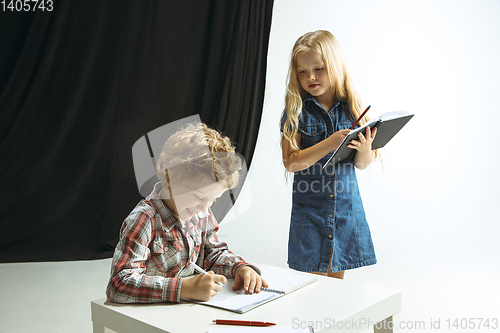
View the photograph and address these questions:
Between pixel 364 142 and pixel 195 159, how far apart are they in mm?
585

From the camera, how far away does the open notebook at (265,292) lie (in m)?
0.73

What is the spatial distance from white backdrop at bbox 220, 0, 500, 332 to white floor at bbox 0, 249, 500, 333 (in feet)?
1.55

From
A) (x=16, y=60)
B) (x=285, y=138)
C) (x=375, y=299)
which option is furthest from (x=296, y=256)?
(x=16, y=60)

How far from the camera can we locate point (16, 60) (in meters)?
2.71

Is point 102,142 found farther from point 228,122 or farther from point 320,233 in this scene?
point 320,233

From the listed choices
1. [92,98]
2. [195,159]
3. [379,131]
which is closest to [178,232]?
[195,159]

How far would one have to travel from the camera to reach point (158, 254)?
2.83 feet

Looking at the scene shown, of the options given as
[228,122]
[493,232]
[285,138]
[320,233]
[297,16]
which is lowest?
[493,232]

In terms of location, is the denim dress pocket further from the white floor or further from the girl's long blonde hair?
the white floor

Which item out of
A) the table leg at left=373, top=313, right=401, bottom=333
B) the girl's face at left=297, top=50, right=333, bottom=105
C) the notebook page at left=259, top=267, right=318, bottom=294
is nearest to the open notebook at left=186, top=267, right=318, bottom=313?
the notebook page at left=259, top=267, right=318, bottom=294

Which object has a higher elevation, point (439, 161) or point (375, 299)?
point (439, 161)

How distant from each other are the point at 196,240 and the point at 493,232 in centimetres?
281

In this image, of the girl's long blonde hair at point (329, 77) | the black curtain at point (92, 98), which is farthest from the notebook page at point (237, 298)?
the black curtain at point (92, 98)

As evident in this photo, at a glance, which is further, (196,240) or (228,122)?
(228,122)
